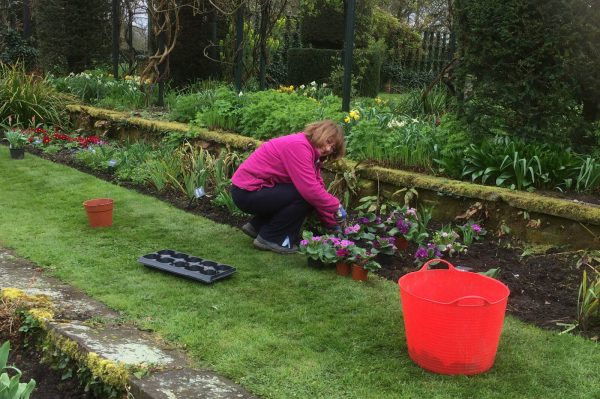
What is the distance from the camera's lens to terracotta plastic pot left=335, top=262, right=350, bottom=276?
4.09 meters

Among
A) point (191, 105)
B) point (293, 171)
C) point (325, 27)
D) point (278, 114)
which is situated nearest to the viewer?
point (293, 171)

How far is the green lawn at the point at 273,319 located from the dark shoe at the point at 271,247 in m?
0.10

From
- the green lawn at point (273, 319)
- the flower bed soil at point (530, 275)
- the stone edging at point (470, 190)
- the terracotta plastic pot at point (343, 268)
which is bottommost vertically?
the green lawn at point (273, 319)

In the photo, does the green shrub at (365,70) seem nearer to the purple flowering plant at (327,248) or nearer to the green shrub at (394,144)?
the green shrub at (394,144)

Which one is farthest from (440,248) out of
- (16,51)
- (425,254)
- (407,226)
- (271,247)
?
(16,51)

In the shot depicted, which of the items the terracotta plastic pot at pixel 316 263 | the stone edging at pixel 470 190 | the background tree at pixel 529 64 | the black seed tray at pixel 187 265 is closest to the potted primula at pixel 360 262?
the terracotta plastic pot at pixel 316 263

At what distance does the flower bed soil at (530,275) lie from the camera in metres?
3.50

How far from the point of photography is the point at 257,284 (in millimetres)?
3936

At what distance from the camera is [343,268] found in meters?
4.10

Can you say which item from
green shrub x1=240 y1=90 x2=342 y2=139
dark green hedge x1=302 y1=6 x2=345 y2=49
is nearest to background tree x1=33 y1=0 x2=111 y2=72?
dark green hedge x1=302 y1=6 x2=345 y2=49

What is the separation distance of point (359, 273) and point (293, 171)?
864 millimetres

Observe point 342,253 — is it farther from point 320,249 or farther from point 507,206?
point 507,206

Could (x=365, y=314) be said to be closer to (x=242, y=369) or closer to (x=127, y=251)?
(x=242, y=369)

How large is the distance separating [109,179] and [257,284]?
140 inches
